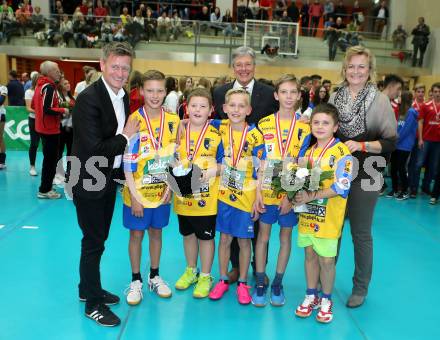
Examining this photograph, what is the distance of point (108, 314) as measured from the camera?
2.84m

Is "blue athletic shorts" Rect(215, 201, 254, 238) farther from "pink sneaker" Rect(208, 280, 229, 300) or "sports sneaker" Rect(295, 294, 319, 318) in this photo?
"sports sneaker" Rect(295, 294, 319, 318)

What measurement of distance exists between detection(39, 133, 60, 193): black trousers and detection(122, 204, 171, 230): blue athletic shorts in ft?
10.6

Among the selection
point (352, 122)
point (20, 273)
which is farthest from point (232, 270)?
point (20, 273)

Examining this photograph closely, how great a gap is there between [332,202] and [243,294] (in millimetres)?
Result: 1019

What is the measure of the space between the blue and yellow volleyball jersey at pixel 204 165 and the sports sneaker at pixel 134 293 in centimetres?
66

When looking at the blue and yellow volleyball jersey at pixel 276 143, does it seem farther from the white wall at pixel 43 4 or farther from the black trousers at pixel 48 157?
the white wall at pixel 43 4

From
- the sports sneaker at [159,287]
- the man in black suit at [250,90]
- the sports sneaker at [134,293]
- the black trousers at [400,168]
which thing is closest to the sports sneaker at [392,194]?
the black trousers at [400,168]

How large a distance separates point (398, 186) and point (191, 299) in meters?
5.17

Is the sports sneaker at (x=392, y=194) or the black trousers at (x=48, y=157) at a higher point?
the black trousers at (x=48, y=157)

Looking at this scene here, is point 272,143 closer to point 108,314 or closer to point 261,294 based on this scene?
point 261,294

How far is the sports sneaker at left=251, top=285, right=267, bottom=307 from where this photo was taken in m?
3.15

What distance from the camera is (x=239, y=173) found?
3033mm

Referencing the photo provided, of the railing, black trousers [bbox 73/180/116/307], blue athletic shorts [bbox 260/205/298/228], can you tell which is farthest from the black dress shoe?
the railing

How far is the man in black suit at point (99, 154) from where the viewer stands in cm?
255
